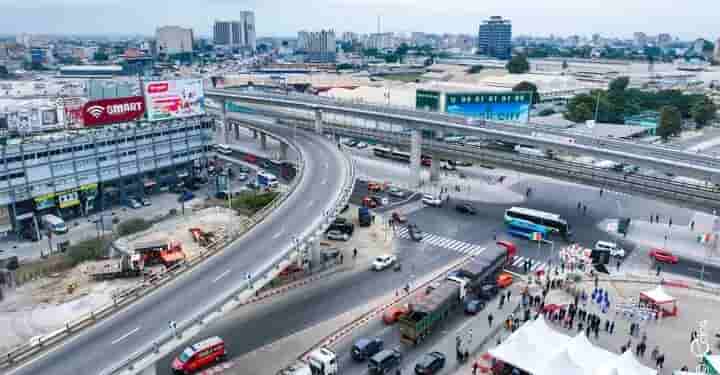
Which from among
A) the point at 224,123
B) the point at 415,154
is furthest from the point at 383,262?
Answer: the point at 224,123

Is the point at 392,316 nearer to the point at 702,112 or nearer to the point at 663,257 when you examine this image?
the point at 663,257

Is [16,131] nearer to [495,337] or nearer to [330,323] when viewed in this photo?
[330,323]

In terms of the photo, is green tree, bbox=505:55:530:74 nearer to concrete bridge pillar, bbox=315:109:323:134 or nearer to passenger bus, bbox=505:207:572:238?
concrete bridge pillar, bbox=315:109:323:134

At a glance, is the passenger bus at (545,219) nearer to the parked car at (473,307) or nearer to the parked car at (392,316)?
the parked car at (473,307)

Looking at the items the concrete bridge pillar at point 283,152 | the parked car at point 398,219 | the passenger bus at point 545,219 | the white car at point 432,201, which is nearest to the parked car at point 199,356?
the parked car at point 398,219

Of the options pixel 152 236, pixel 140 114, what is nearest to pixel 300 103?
pixel 140 114
